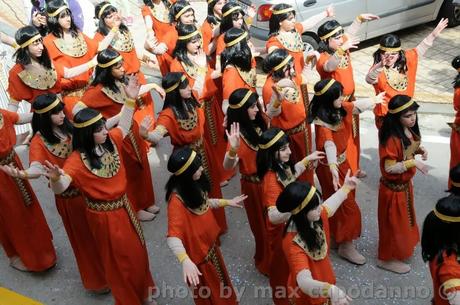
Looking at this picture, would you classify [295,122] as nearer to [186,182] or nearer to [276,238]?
[276,238]

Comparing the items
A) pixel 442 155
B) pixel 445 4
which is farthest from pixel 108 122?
pixel 445 4

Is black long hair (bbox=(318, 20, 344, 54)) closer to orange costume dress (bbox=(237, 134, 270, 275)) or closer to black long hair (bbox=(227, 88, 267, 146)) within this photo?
black long hair (bbox=(227, 88, 267, 146))

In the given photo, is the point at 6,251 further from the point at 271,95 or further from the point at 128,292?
the point at 271,95

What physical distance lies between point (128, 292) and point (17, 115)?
1.90 meters

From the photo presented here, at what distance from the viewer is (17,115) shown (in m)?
4.97

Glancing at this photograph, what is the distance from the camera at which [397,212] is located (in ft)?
15.0

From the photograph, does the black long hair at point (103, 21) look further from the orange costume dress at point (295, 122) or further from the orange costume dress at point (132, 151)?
the orange costume dress at point (295, 122)

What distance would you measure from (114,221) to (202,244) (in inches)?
29.6

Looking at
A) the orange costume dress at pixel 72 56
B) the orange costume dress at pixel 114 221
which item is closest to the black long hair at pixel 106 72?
the orange costume dress at pixel 72 56

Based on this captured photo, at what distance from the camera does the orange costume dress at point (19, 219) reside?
4.84 meters

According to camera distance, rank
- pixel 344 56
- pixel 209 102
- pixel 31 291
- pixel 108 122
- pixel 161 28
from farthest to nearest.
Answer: pixel 161 28 < pixel 209 102 < pixel 344 56 < pixel 31 291 < pixel 108 122

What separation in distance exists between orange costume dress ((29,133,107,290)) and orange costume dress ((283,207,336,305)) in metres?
1.95

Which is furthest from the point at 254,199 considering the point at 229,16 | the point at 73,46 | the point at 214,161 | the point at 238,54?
the point at 73,46

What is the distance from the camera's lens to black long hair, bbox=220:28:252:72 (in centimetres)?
549
